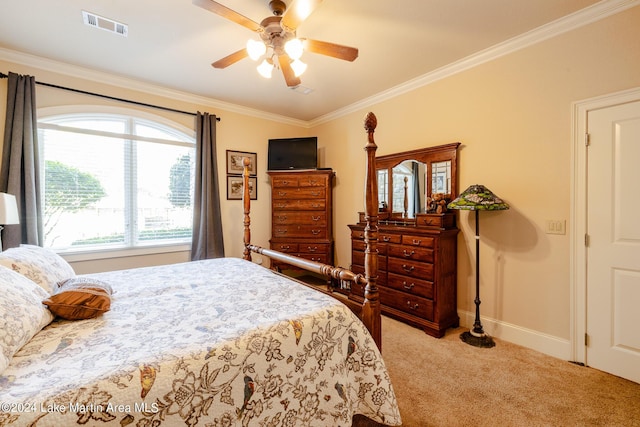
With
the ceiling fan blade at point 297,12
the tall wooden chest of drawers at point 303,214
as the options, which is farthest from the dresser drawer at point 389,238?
the ceiling fan blade at point 297,12

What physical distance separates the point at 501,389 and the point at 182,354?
7.02ft

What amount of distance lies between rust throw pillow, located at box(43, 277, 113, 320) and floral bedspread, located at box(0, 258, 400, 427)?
0.14ft

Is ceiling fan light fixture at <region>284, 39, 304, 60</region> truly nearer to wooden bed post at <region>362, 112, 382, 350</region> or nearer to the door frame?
wooden bed post at <region>362, 112, 382, 350</region>

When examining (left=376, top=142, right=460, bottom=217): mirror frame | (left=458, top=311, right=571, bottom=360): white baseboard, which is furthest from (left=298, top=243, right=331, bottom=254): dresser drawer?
(left=458, top=311, right=571, bottom=360): white baseboard

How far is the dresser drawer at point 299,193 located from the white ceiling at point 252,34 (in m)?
1.47

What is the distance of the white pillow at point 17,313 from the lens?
37.8 inches

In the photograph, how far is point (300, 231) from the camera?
4.18 metres

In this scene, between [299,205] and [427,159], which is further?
[299,205]

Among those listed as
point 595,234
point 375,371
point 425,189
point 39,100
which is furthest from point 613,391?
point 39,100

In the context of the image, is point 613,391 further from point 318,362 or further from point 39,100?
point 39,100

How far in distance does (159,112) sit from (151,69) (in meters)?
0.62

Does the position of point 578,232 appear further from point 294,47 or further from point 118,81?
point 118,81

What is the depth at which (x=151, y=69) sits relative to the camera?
9.87 feet

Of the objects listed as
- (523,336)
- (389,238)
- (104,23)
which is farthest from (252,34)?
(523,336)
